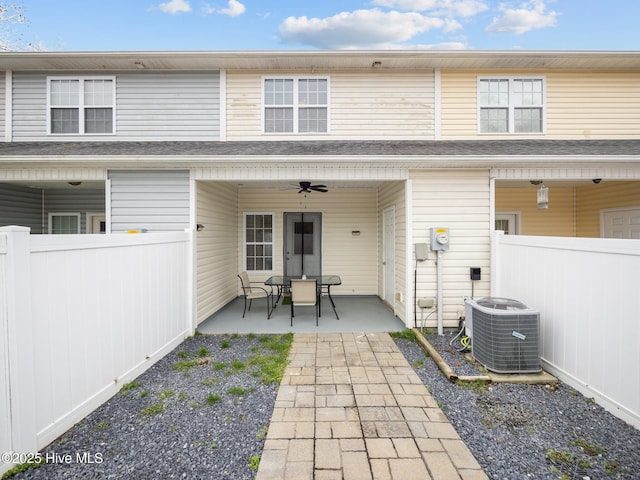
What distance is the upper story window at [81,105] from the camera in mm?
6496

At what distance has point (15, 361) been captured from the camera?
220cm

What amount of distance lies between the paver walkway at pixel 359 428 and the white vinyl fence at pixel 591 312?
166cm

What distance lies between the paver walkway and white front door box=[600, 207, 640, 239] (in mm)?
6428

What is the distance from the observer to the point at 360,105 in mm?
6566

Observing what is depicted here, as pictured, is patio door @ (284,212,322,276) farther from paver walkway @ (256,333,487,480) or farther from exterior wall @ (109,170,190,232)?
paver walkway @ (256,333,487,480)

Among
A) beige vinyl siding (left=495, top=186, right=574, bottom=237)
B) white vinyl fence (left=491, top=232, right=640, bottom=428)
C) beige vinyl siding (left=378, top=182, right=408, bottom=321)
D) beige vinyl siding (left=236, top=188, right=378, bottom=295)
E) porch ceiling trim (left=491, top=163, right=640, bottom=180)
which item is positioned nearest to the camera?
white vinyl fence (left=491, top=232, right=640, bottom=428)

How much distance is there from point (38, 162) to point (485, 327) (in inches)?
286

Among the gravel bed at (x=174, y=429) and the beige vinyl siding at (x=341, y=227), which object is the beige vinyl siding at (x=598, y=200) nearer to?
the beige vinyl siding at (x=341, y=227)

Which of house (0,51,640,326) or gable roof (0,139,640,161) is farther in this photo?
house (0,51,640,326)

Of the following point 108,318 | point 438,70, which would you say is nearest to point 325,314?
point 108,318

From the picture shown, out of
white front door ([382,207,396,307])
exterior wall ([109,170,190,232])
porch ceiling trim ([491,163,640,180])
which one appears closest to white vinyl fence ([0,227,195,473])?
exterior wall ([109,170,190,232])

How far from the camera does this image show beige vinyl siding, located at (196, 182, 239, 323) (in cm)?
578

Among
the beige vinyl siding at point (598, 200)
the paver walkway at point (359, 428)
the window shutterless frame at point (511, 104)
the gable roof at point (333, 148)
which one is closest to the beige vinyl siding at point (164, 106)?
the gable roof at point (333, 148)

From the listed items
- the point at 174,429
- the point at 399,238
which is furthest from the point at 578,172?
the point at 174,429
